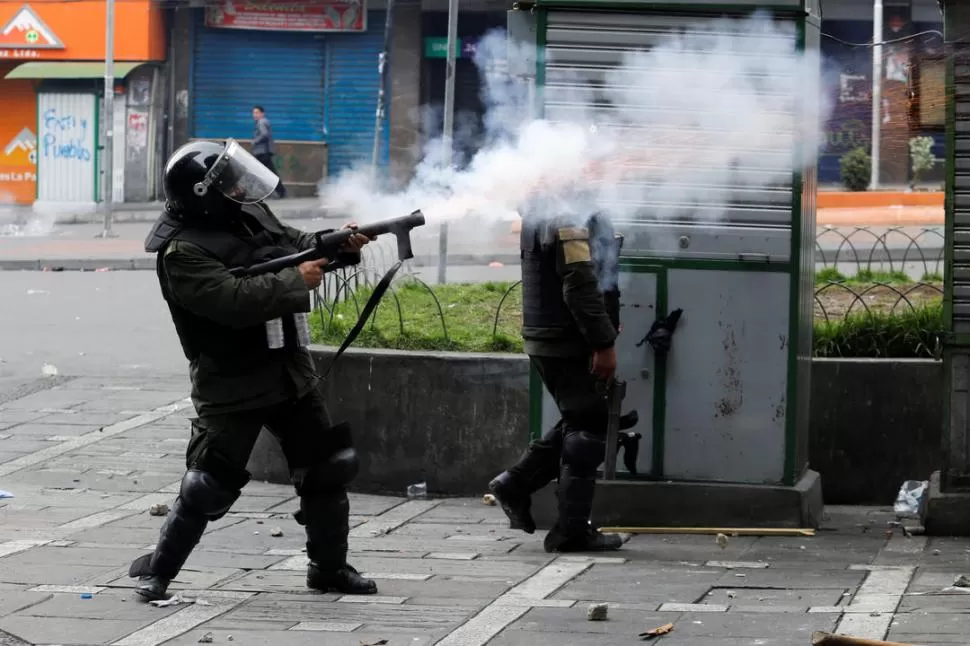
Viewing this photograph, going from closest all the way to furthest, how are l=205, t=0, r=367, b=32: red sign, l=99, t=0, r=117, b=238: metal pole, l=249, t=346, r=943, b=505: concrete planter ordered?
l=249, t=346, r=943, b=505: concrete planter < l=99, t=0, r=117, b=238: metal pole < l=205, t=0, r=367, b=32: red sign

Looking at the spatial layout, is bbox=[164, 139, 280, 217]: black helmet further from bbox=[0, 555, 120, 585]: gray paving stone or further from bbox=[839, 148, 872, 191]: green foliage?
bbox=[839, 148, 872, 191]: green foliage

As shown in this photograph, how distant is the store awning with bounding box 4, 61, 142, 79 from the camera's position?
91.8ft

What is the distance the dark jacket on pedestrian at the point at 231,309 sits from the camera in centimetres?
564

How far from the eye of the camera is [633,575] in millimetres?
6230

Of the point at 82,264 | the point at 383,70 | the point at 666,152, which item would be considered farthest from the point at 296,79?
the point at 666,152

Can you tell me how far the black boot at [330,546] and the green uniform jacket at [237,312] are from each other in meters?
0.46

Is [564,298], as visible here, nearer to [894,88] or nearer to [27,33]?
[894,88]

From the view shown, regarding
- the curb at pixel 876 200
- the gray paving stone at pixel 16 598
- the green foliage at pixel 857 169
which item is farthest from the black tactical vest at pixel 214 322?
the green foliage at pixel 857 169

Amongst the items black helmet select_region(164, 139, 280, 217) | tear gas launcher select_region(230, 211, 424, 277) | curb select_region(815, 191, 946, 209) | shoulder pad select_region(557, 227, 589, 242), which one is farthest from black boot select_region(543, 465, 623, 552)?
curb select_region(815, 191, 946, 209)

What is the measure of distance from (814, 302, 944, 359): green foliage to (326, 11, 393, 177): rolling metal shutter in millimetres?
21392

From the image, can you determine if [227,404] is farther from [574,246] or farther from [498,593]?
[574,246]

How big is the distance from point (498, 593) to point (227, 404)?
128 cm

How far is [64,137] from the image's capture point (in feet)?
93.0

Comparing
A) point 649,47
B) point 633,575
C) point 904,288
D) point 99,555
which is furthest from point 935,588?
point 904,288
